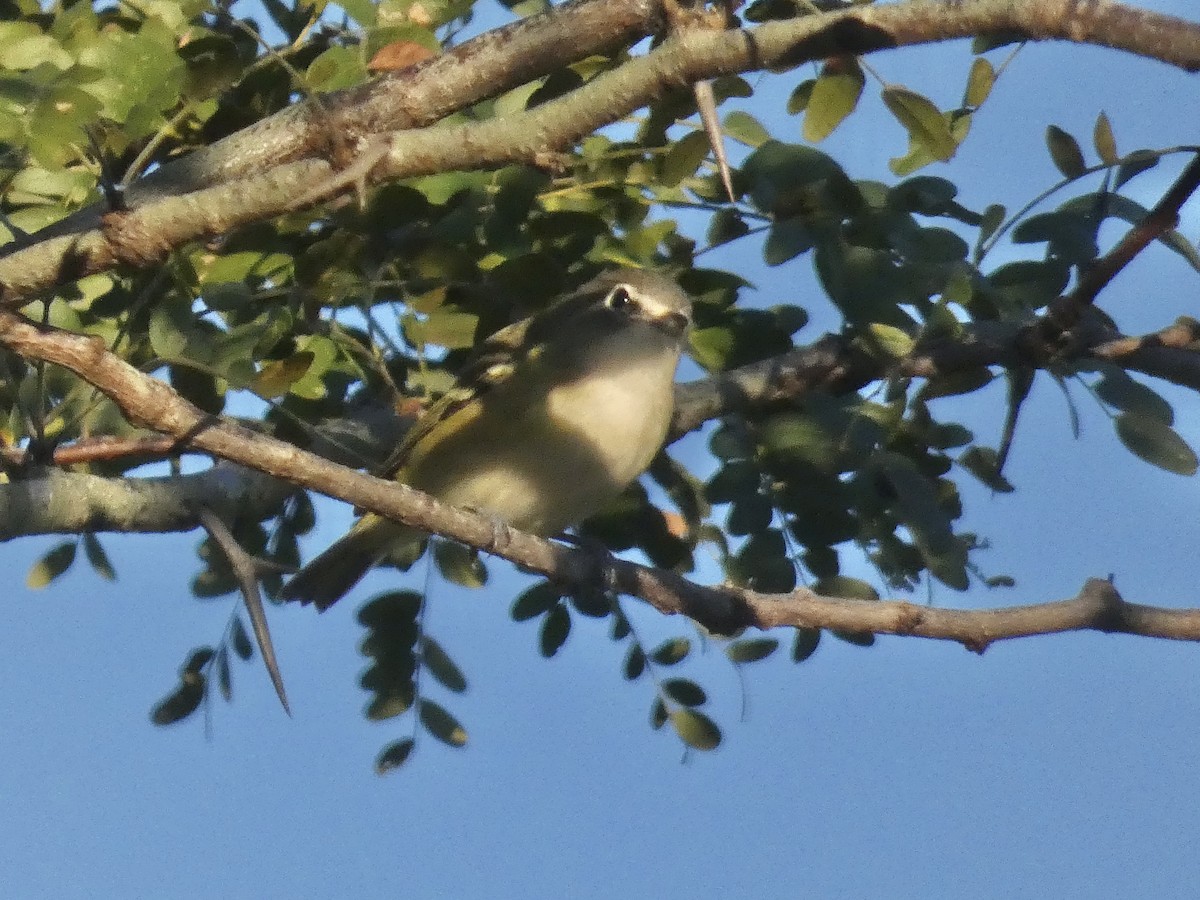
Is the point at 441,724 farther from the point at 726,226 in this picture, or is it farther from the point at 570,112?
the point at 570,112

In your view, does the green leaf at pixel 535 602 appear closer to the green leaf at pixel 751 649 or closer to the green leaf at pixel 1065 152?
the green leaf at pixel 751 649

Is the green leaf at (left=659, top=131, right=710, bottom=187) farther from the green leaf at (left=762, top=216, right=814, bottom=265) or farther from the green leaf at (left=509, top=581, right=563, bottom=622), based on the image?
the green leaf at (left=509, top=581, right=563, bottom=622)

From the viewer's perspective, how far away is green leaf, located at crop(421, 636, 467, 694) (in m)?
3.19

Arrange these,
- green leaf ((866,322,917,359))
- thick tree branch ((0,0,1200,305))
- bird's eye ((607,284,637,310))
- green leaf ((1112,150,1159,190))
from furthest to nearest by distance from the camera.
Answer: bird's eye ((607,284,637,310)), green leaf ((866,322,917,359)), green leaf ((1112,150,1159,190)), thick tree branch ((0,0,1200,305))

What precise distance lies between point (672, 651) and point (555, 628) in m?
0.26

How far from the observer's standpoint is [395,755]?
3201 millimetres

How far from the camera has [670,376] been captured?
3.48 meters

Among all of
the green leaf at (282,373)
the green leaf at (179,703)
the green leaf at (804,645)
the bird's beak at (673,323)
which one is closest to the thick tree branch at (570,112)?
the green leaf at (282,373)

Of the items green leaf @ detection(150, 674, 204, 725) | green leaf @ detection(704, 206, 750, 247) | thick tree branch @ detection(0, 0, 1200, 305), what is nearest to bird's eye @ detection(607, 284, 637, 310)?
green leaf @ detection(704, 206, 750, 247)

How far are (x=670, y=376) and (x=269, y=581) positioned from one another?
1.08 meters

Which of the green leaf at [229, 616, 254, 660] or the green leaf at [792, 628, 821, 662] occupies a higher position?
the green leaf at [792, 628, 821, 662]

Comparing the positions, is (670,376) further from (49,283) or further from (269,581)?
(49,283)

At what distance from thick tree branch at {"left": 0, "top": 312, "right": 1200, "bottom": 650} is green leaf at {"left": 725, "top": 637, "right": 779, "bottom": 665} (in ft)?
2.24

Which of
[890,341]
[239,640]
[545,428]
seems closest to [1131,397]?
[890,341]
